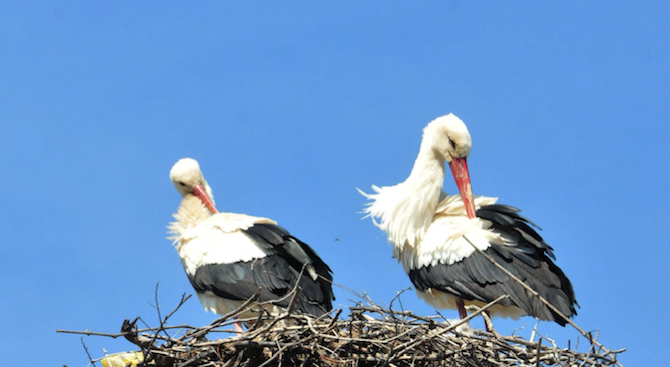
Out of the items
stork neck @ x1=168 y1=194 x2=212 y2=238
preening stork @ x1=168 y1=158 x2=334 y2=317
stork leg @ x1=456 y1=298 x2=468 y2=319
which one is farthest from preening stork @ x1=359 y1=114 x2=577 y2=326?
stork neck @ x1=168 y1=194 x2=212 y2=238

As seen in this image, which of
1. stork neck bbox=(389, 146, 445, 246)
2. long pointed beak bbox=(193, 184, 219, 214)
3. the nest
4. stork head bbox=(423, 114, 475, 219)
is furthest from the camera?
long pointed beak bbox=(193, 184, 219, 214)

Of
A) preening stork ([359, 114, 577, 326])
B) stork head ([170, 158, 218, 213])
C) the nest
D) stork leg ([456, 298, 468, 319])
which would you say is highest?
stork head ([170, 158, 218, 213])

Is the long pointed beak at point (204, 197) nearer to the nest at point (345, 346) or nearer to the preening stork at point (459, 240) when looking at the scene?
the preening stork at point (459, 240)

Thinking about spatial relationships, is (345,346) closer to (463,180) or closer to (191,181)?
(463,180)

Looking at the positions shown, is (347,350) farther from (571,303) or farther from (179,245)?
(179,245)

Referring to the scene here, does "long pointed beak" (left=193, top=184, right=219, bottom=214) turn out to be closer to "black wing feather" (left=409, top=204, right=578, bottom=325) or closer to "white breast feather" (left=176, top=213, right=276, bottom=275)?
"white breast feather" (left=176, top=213, right=276, bottom=275)

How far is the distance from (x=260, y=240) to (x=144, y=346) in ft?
5.66

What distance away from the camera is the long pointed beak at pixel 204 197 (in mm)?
6883

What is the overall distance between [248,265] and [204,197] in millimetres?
1338

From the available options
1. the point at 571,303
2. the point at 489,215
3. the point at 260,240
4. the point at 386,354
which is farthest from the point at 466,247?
the point at 386,354

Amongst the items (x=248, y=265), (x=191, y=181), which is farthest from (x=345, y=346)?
(x=191, y=181)

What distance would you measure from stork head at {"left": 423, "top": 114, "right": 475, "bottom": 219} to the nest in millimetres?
2038

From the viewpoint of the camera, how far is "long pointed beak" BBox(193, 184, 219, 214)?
6883 mm

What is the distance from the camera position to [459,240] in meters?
5.79
